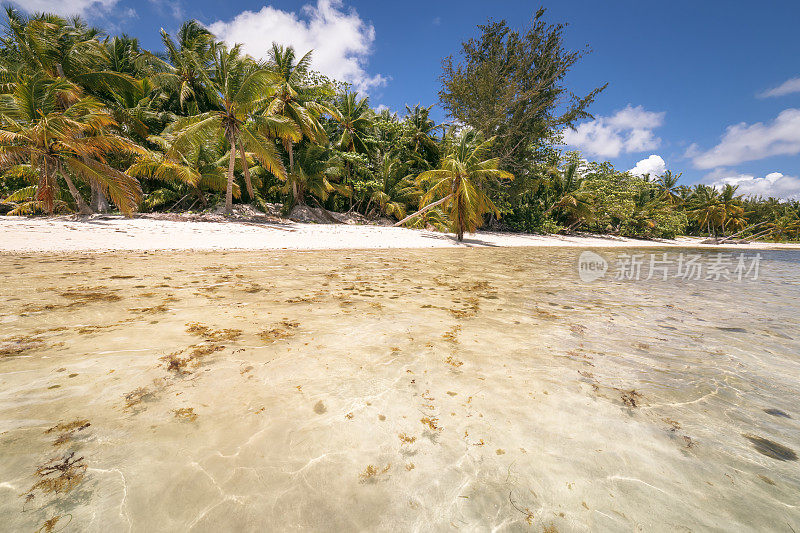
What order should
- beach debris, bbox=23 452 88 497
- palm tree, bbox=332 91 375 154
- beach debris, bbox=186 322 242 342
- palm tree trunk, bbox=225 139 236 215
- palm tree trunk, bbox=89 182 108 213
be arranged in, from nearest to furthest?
beach debris, bbox=23 452 88 497 < beach debris, bbox=186 322 242 342 < palm tree trunk, bbox=89 182 108 213 < palm tree trunk, bbox=225 139 236 215 < palm tree, bbox=332 91 375 154

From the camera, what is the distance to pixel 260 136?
15273 mm

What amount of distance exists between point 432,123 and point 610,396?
26.3 m

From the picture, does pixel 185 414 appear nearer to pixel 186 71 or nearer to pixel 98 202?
pixel 98 202

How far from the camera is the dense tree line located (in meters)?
12.0

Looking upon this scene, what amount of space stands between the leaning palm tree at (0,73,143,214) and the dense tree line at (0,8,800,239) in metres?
0.05

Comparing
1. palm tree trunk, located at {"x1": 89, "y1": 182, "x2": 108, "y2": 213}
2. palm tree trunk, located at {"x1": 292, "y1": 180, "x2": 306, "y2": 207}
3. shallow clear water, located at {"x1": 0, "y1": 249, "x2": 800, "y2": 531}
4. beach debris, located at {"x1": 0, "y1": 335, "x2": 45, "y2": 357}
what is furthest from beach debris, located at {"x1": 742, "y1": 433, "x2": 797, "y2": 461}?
palm tree trunk, located at {"x1": 89, "y1": 182, "x2": 108, "y2": 213}

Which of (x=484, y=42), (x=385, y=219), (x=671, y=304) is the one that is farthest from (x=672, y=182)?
(x=671, y=304)

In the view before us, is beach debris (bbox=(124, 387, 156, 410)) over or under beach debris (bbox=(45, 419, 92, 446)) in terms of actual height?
over

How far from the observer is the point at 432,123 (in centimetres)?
2488

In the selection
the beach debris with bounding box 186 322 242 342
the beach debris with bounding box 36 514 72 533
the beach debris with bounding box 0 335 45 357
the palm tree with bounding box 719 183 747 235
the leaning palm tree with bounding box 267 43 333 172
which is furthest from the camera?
the palm tree with bounding box 719 183 747 235

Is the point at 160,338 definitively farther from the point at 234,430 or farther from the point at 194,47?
the point at 194,47

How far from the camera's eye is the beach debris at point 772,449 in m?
1.64

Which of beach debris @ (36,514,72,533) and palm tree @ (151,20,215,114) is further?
palm tree @ (151,20,215,114)

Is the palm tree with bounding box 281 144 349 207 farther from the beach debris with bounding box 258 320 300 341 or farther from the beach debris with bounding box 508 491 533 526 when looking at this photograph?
the beach debris with bounding box 508 491 533 526
